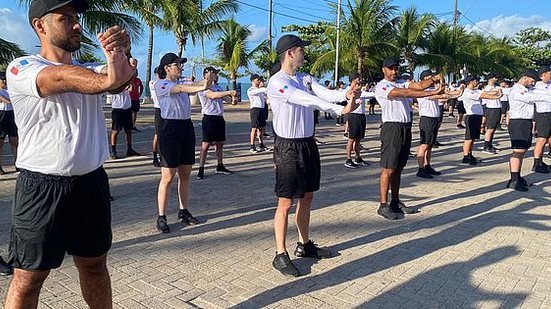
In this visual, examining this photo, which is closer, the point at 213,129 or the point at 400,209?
the point at 400,209

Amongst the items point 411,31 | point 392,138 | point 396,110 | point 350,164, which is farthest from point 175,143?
point 411,31

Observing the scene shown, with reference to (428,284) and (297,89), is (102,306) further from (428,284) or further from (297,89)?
(428,284)

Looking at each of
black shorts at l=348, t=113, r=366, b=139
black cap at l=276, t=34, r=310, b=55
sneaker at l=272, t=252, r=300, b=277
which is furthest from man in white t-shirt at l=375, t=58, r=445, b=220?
black shorts at l=348, t=113, r=366, b=139

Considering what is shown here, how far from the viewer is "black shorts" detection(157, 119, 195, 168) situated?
541 cm

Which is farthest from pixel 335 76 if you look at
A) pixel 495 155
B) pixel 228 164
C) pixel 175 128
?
pixel 175 128

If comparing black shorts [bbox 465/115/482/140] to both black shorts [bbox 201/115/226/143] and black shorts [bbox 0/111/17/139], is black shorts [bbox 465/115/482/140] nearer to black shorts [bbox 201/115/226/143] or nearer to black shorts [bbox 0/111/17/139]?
black shorts [bbox 201/115/226/143]

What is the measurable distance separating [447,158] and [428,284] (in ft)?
28.0

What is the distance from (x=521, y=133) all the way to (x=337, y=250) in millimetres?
5214

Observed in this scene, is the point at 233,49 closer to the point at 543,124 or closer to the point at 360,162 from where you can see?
the point at 360,162

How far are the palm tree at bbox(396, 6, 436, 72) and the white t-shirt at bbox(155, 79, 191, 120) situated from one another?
27918 mm

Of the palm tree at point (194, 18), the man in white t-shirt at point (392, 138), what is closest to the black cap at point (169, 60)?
the man in white t-shirt at point (392, 138)

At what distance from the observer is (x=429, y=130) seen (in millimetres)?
9602

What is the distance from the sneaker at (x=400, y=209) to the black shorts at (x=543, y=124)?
4.61m

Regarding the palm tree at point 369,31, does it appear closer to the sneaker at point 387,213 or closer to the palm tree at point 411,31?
the palm tree at point 411,31
